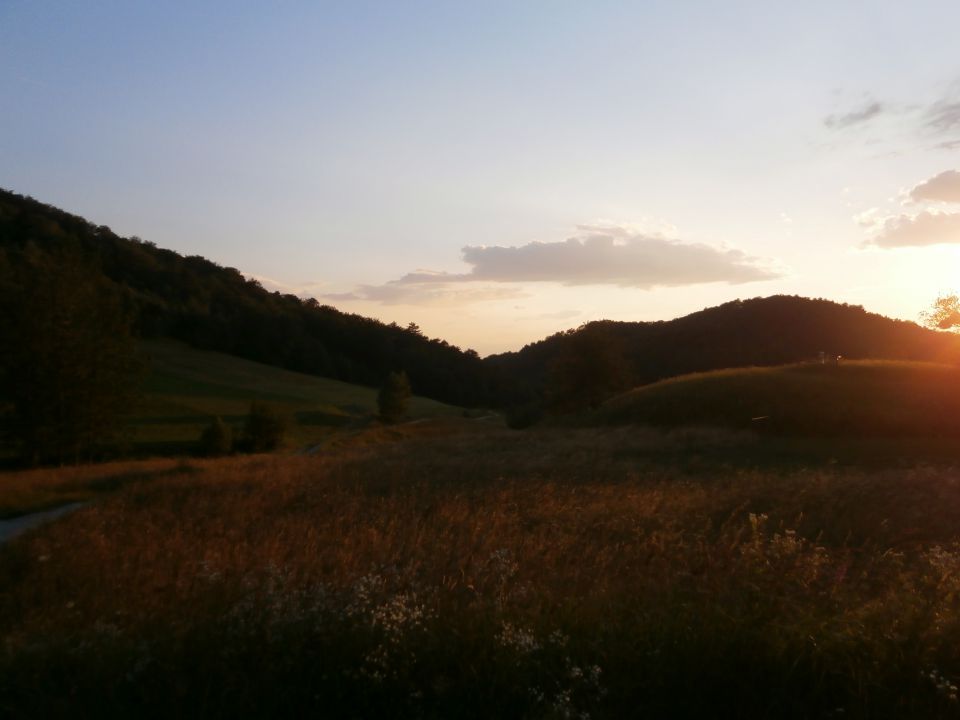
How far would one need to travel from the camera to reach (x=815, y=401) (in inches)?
1276

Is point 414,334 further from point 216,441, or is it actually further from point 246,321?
point 216,441

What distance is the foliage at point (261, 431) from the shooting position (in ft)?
162

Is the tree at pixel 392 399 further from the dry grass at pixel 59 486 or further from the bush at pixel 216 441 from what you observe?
the dry grass at pixel 59 486

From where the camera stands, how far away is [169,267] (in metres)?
109

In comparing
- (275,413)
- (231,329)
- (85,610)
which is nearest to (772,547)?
(85,610)

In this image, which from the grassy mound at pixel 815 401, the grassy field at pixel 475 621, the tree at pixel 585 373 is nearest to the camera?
the grassy field at pixel 475 621

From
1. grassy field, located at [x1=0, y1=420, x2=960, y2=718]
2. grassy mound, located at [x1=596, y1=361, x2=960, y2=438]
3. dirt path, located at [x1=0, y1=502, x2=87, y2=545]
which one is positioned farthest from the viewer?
grassy mound, located at [x1=596, y1=361, x2=960, y2=438]

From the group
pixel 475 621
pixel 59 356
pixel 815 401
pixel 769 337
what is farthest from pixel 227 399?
pixel 475 621

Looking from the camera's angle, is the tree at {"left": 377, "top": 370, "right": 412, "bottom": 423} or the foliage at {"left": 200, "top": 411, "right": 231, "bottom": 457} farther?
the tree at {"left": 377, "top": 370, "right": 412, "bottom": 423}

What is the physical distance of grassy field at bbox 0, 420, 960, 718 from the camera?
4.36 meters

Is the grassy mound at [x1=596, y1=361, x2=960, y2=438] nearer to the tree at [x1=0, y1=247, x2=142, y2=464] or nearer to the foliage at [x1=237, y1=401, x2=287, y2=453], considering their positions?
the foliage at [x1=237, y1=401, x2=287, y2=453]

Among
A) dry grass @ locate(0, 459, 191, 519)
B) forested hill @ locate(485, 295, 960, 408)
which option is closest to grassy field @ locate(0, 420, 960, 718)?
dry grass @ locate(0, 459, 191, 519)

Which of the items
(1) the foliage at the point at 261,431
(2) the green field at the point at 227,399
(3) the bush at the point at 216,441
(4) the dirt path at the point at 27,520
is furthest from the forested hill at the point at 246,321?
(4) the dirt path at the point at 27,520

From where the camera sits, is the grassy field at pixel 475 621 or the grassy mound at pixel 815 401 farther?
the grassy mound at pixel 815 401
